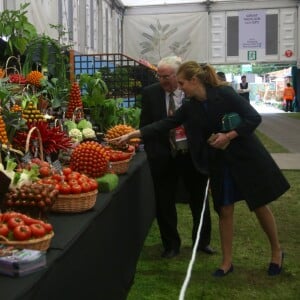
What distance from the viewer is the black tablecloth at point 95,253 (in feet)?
4.99

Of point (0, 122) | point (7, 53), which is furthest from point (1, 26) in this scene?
point (0, 122)

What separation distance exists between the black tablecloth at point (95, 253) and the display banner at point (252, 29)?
47.1 feet

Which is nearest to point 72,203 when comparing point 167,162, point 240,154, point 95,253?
point 95,253

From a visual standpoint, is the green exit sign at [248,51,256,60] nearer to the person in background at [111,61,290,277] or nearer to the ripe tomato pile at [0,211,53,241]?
the person in background at [111,61,290,277]

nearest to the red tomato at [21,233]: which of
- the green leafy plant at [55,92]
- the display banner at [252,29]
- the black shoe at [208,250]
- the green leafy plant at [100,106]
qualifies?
the green leafy plant at [55,92]

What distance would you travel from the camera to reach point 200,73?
2.93 meters

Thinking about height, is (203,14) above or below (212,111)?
above

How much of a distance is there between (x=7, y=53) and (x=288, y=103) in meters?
22.2

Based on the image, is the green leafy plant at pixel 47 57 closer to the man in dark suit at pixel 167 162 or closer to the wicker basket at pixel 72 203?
the man in dark suit at pixel 167 162

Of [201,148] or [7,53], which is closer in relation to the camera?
[201,148]

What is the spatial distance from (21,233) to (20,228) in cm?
2

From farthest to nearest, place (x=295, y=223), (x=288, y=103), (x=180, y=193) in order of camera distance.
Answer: (x=288, y=103) → (x=180, y=193) → (x=295, y=223)

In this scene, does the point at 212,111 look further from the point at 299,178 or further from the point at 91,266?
the point at 299,178

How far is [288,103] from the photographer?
24.7 meters
